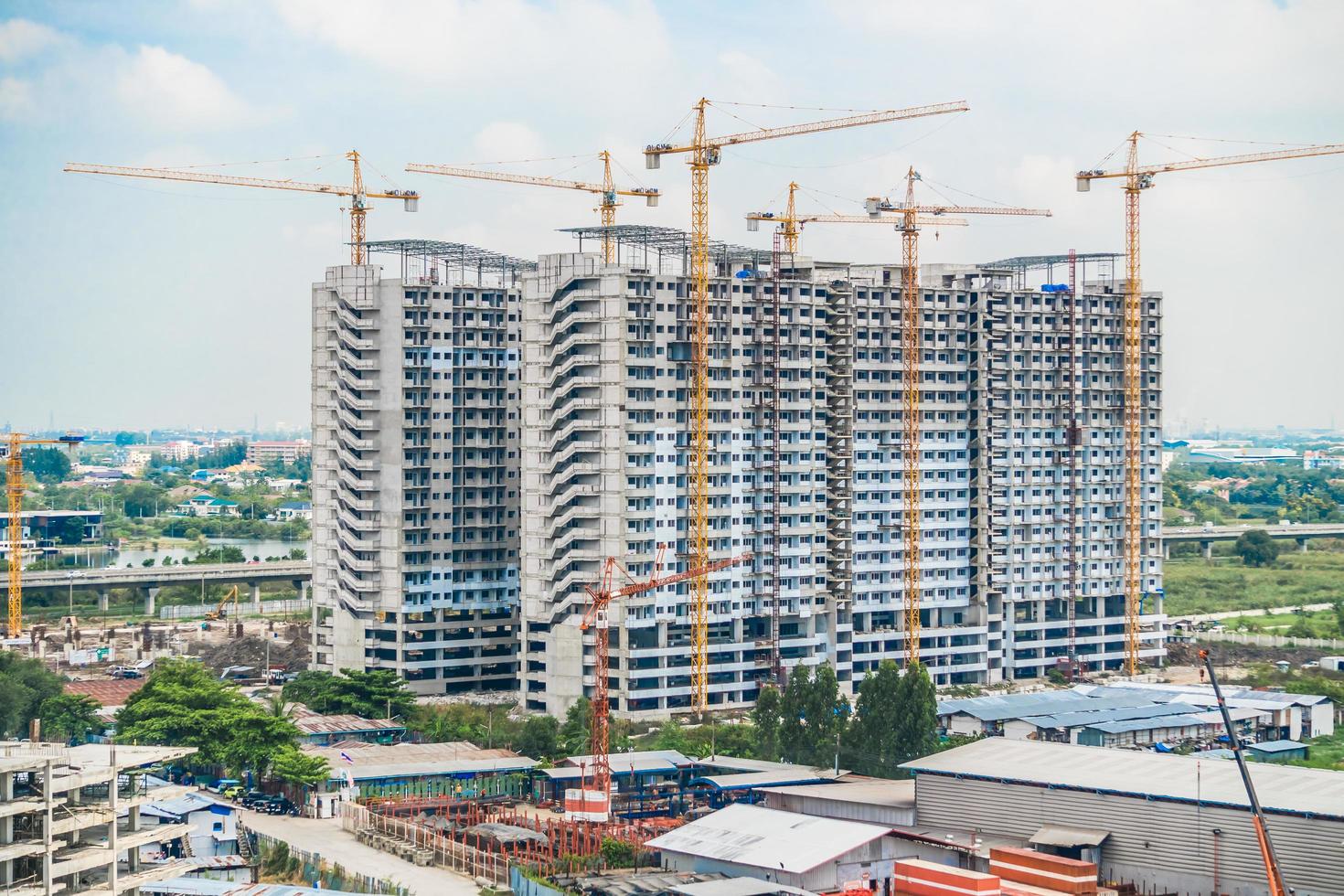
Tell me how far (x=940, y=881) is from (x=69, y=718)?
1165 inches

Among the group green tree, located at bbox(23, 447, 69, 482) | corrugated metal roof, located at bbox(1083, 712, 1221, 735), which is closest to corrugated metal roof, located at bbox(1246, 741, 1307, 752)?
corrugated metal roof, located at bbox(1083, 712, 1221, 735)

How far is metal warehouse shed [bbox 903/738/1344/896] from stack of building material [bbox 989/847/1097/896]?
103 cm

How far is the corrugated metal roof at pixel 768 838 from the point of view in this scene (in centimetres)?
3800

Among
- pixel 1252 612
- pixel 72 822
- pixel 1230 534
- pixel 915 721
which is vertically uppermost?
pixel 1230 534

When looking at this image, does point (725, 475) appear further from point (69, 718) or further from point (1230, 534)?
point (1230, 534)

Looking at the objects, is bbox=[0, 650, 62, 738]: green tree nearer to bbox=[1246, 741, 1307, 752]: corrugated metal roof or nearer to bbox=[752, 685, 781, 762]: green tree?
bbox=[752, 685, 781, 762]: green tree

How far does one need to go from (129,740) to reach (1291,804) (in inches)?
1165

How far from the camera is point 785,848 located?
3850 centimetres

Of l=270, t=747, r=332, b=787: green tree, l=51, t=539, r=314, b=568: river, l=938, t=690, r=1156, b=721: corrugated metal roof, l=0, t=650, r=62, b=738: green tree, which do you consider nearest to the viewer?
l=270, t=747, r=332, b=787: green tree

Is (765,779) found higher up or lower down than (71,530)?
lower down

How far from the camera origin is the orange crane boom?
45697mm

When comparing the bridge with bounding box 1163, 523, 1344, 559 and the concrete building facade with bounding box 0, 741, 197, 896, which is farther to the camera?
the bridge with bounding box 1163, 523, 1344, 559

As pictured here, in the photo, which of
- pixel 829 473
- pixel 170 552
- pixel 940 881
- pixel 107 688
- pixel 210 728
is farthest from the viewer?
pixel 170 552

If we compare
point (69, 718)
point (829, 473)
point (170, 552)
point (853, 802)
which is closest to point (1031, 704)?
point (829, 473)
